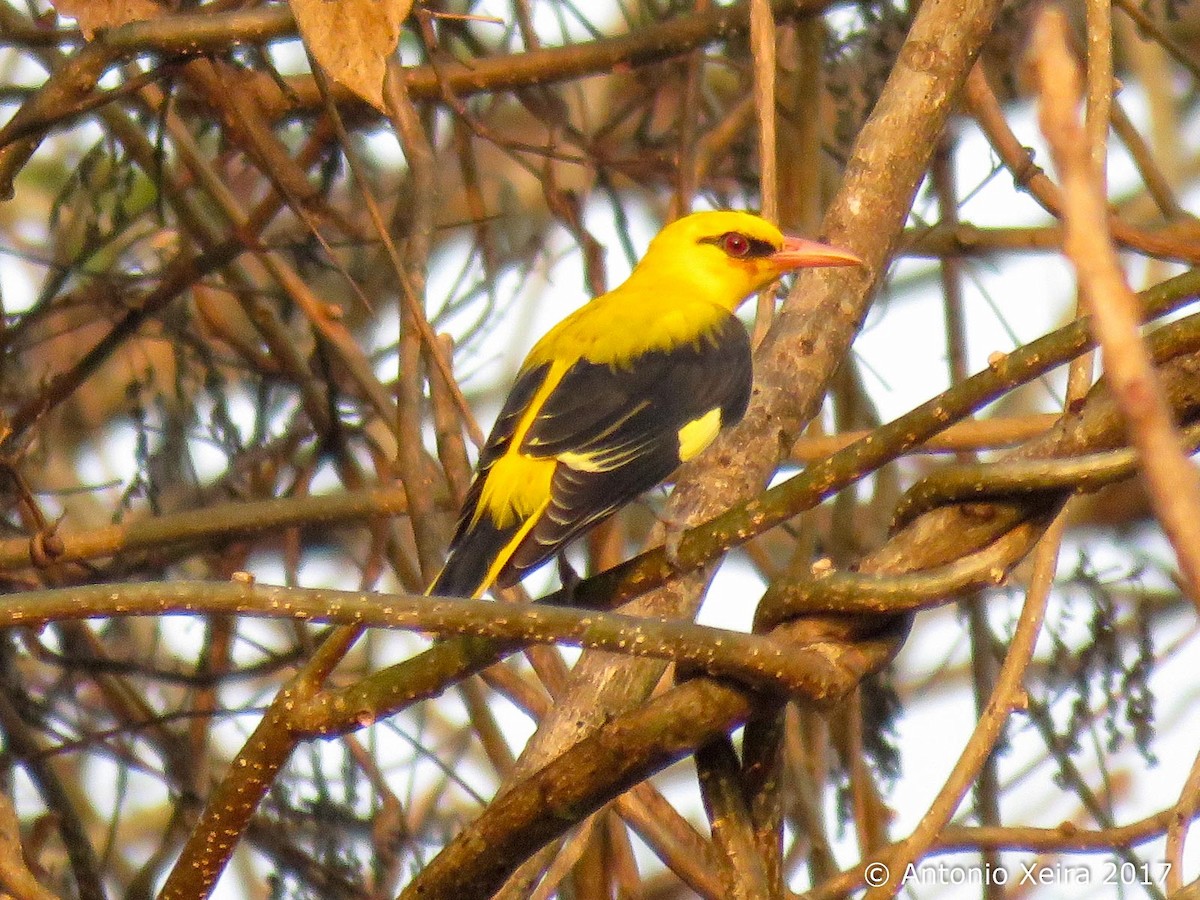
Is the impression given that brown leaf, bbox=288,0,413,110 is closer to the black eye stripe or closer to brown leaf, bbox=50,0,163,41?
brown leaf, bbox=50,0,163,41

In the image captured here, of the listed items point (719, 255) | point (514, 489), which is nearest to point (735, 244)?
point (719, 255)

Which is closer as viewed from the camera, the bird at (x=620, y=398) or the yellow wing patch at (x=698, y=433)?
the bird at (x=620, y=398)

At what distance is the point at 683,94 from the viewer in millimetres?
3221

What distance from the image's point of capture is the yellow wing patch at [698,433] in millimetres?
2531

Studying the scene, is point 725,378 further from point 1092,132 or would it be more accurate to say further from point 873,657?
point 873,657

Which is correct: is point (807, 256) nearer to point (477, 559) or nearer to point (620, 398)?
point (620, 398)

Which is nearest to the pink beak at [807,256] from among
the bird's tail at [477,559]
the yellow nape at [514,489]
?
the yellow nape at [514,489]

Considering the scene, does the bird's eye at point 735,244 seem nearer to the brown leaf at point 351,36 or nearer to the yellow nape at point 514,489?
the yellow nape at point 514,489

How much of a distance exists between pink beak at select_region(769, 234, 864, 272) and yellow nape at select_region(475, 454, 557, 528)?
1.75 feet

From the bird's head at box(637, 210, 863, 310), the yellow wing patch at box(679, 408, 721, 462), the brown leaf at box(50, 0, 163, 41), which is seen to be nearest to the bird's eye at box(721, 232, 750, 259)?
the bird's head at box(637, 210, 863, 310)

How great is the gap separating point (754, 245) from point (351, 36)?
1.61m

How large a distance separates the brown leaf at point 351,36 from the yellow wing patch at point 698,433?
0.91 m

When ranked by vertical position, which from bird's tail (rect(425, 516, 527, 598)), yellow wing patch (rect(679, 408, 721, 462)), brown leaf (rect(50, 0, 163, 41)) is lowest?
bird's tail (rect(425, 516, 527, 598))

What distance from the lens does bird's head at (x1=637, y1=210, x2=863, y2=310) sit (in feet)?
10.7
